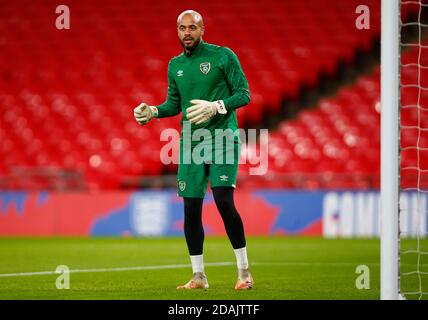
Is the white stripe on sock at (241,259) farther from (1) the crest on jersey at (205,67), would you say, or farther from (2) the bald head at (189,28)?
(2) the bald head at (189,28)

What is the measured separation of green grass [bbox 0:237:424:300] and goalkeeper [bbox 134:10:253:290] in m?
0.33

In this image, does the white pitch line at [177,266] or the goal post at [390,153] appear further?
the white pitch line at [177,266]

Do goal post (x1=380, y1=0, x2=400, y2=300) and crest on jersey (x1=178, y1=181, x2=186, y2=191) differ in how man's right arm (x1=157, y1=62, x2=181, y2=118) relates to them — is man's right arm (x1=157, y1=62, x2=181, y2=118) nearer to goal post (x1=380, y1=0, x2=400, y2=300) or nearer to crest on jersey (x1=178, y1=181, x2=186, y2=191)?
crest on jersey (x1=178, y1=181, x2=186, y2=191)

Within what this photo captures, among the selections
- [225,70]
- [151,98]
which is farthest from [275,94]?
[225,70]

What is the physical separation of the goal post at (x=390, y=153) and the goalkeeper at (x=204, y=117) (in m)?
1.32

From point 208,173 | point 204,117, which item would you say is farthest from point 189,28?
point 208,173

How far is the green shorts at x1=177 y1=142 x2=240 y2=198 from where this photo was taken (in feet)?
20.5

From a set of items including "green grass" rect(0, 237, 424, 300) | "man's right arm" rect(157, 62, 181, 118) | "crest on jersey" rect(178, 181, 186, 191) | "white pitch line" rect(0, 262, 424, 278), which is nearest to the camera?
"green grass" rect(0, 237, 424, 300)

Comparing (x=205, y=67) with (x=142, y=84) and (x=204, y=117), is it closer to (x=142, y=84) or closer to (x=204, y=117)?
(x=204, y=117)

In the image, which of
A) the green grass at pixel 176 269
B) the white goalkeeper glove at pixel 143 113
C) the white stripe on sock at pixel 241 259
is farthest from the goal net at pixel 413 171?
the white goalkeeper glove at pixel 143 113

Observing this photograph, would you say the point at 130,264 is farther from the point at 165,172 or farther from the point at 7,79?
the point at 7,79

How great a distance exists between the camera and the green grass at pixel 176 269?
238 inches

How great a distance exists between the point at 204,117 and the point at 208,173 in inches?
20.9

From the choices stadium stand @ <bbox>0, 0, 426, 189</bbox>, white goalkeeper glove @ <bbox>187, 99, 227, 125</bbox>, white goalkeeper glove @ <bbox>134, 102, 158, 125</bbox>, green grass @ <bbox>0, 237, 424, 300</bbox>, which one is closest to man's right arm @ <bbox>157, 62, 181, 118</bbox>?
white goalkeeper glove @ <bbox>134, 102, 158, 125</bbox>
